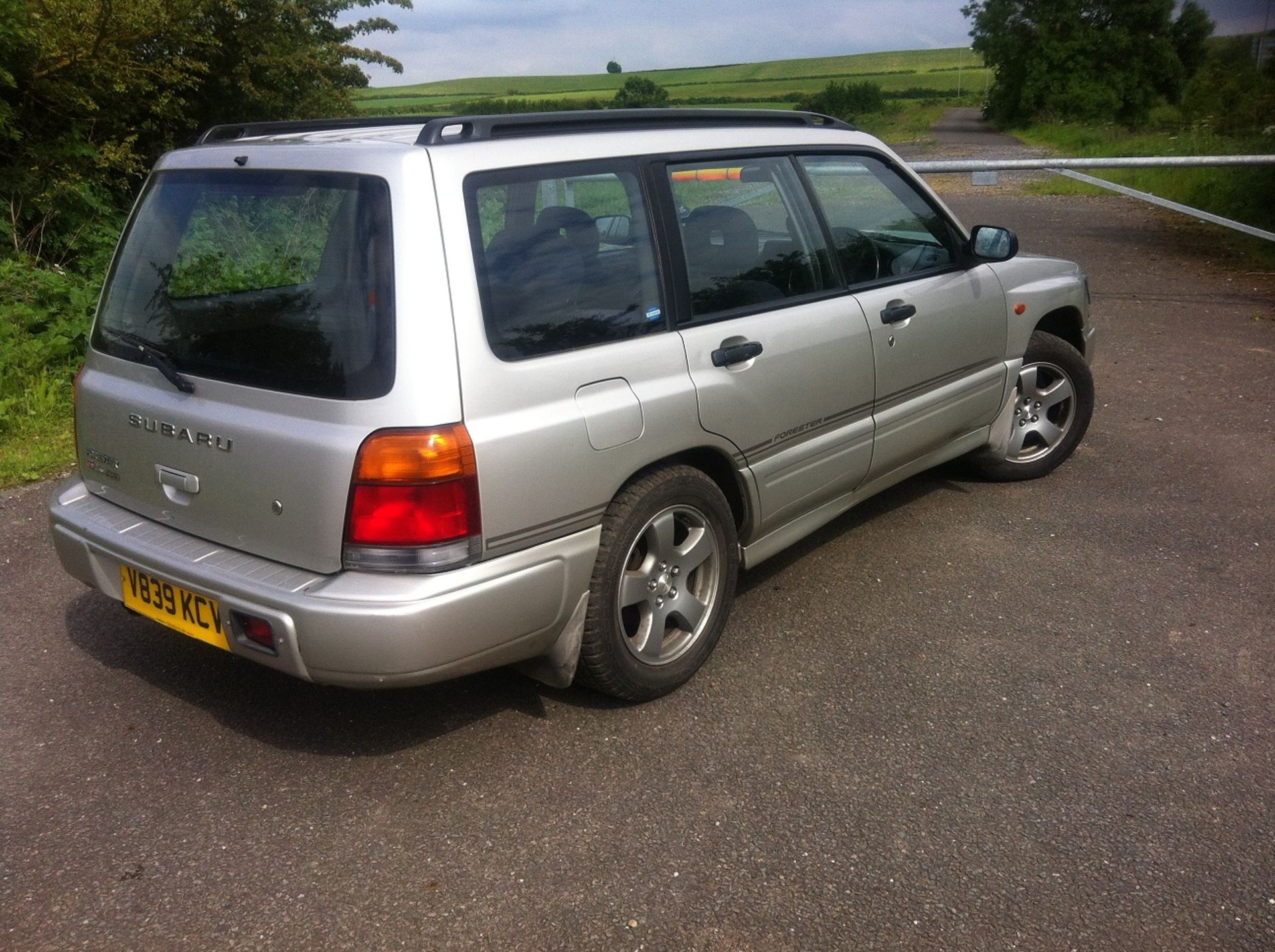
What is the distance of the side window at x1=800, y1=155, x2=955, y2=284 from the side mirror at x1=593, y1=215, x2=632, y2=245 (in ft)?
3.47

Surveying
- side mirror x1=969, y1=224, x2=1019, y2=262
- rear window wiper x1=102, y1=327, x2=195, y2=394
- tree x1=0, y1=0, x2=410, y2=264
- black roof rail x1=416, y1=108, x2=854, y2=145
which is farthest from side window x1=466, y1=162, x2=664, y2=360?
tree x1=0, y1=0, x2=410, y2=264

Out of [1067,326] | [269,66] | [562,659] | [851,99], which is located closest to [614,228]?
[562,659]

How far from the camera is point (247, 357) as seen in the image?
10.3 ft

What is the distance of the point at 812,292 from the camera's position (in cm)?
417

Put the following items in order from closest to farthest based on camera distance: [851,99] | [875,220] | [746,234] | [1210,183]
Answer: [746,234] → [875,220] → [1210,183] → [851,99]

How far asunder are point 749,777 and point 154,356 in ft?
7.01

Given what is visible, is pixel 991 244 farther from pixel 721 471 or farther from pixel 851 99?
pixel 851 99

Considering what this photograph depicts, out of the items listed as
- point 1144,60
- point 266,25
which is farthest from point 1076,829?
point 1144,60

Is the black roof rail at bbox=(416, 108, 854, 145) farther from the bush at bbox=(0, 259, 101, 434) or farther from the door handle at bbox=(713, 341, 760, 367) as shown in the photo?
the bush at bbox=(0, 259, 101, 434)

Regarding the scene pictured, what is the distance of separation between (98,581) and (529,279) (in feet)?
5.41

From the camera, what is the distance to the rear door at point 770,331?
369 cm

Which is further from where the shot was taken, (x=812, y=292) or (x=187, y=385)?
(x=812, y=292)

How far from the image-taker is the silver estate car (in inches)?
115

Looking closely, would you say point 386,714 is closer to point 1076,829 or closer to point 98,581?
point 98,581
